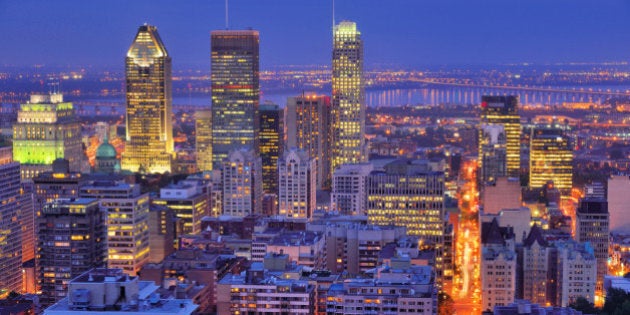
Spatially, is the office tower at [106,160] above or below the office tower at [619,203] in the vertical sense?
above

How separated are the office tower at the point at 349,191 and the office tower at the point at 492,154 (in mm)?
9529

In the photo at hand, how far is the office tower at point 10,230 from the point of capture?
28141 millimetres

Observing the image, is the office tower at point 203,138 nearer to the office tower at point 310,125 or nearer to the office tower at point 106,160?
the office tower at point 106,160

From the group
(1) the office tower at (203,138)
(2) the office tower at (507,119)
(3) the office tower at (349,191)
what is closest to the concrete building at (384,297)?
(3) the office tower at (349,191)

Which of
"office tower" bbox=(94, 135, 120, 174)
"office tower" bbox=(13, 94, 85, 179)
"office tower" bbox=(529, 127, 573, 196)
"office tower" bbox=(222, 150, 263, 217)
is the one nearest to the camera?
"office tower" bbox=(222, 150, 263, 217)

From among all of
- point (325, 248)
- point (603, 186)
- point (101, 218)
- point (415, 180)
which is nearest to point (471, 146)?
point (603, 186)

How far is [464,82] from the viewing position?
52875mm

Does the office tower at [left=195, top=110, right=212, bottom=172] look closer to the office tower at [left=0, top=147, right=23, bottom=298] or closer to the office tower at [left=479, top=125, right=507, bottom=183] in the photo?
the office tower at [left=479, top=125, right=507, bottom=183]

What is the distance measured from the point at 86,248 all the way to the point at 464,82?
30.1 metres

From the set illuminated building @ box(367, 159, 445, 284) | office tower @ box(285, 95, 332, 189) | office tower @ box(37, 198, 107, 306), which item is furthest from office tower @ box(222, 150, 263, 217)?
office tower @ box(37, 198, 107, 306)

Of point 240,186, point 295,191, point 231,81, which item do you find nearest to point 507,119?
point 231,81

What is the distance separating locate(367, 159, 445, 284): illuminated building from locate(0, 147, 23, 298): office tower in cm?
902

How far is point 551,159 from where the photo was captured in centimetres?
4575

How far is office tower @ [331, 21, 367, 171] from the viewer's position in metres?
45.3
